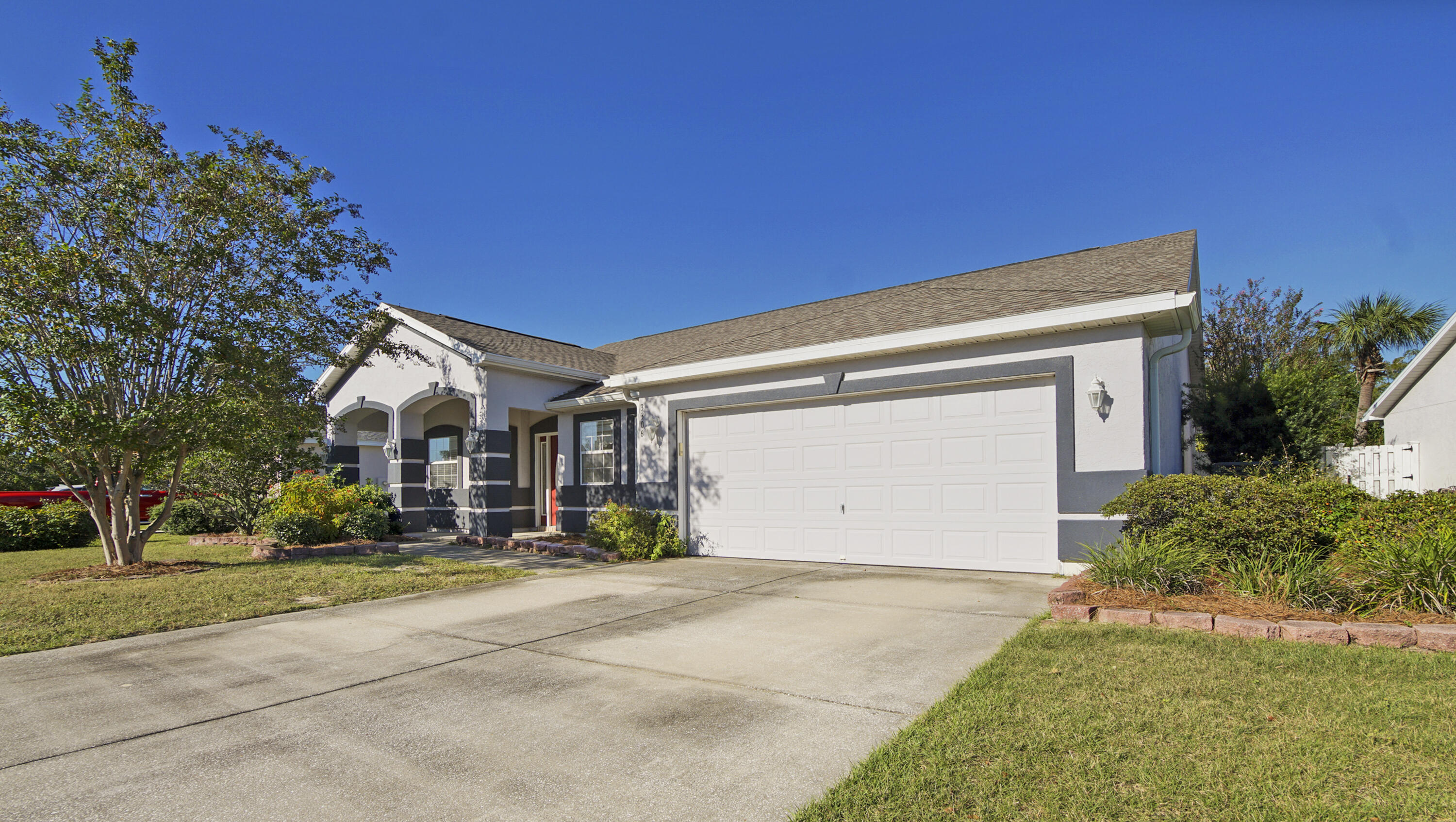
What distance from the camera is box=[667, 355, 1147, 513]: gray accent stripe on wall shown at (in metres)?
8.84

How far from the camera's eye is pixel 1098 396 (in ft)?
29.1

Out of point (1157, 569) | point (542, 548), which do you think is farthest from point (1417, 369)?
point (542, 548)

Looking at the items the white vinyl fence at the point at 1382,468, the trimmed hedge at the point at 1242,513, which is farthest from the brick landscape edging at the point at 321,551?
the white vinyl fence at the point at 1382,468

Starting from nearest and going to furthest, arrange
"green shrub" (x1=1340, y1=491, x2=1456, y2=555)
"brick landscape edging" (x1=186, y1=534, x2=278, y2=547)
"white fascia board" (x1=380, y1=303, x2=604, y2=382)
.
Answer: "green shrub" (x1=1340, y1=491, x2=1456, y2=555)
"white fascia board" (x1=380, y1=303, x2=604, y2=382)
"brick landscape edging" (x1=186, y1=534, x2=278, y2=547)

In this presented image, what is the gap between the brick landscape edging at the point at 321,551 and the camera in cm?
1256

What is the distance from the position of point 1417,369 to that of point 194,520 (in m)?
29.1

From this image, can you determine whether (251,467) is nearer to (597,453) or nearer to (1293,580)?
(597,453)

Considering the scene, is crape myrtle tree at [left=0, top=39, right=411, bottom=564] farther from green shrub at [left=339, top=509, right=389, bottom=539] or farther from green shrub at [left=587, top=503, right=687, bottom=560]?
green shrub at [left=587, top=503, right=687, bottom=560]

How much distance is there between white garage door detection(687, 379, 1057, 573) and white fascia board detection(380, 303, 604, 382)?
3.73m

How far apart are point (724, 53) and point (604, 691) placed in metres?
13.2

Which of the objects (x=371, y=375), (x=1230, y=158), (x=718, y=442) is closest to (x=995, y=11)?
(x=1230, y=158)

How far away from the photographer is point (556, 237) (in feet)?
60.6

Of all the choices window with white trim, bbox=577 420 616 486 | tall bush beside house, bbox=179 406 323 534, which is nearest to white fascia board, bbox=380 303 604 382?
window with white trim, bbox=577 420 616 486

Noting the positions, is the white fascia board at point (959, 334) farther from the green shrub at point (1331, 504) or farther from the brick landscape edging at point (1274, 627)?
the brick landscape edging at point (1274, 627)
